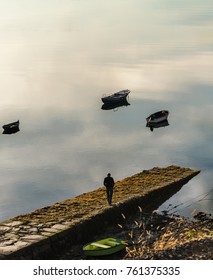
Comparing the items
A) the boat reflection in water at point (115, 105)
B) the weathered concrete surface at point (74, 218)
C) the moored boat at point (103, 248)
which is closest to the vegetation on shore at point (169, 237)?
the moored boat at point (103, 248)

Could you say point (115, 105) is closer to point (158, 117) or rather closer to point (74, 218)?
point (158, 117)

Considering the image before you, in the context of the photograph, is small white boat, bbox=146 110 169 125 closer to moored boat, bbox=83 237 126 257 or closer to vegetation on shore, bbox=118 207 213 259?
vegetation on shore, bbox=118 207 213 259

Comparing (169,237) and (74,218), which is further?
(74,218)

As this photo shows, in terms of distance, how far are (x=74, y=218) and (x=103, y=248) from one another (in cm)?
371

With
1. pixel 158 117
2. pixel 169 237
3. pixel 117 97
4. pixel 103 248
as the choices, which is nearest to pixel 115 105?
pixel 117 97

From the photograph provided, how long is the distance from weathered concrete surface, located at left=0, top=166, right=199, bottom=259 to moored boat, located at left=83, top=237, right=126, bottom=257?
4.59 feet

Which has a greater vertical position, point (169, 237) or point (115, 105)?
point (115, 105)

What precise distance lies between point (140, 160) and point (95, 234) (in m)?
32.9

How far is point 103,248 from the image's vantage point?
75.5 ft

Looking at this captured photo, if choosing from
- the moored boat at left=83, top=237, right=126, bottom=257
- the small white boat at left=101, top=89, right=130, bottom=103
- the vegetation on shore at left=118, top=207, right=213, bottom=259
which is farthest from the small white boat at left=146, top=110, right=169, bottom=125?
the moored boat at left=83, top=237, right=126, bottom=257

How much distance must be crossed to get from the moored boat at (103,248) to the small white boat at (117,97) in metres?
59.5

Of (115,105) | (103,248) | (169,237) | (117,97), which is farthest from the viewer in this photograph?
(115,105)
